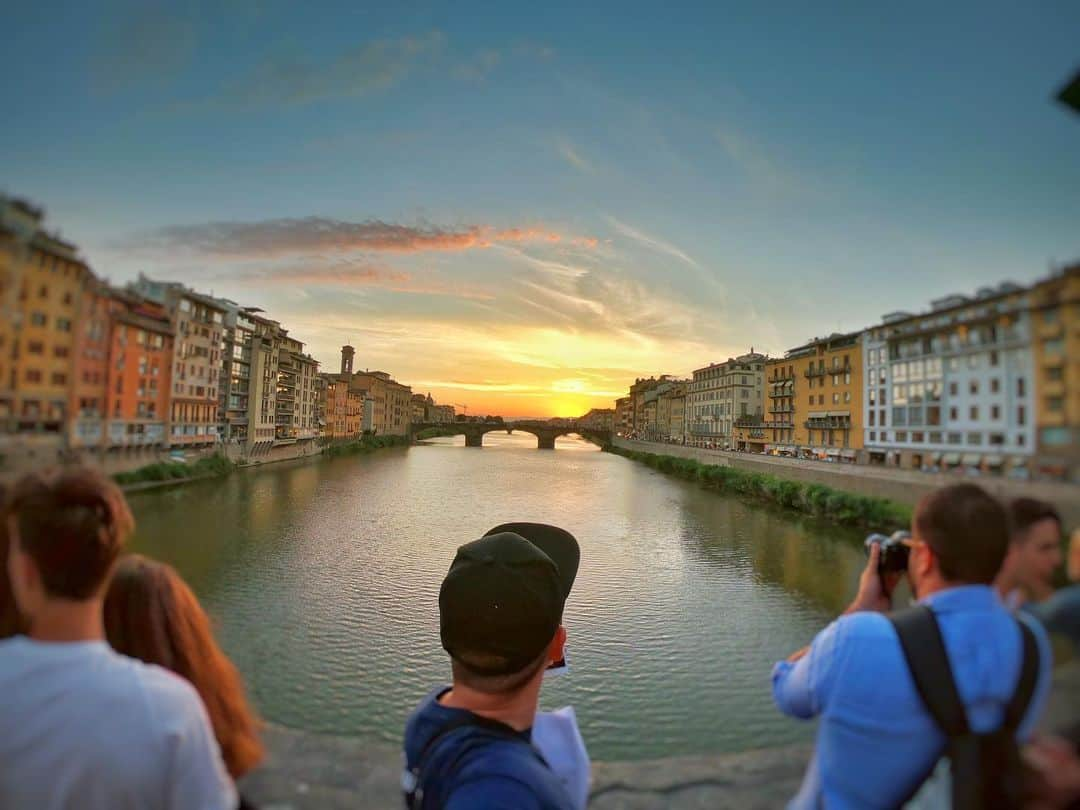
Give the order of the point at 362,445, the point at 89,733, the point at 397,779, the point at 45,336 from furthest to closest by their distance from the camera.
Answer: the point at 362,445
the point at 397,779
the point at 45,336
the point at 89,733

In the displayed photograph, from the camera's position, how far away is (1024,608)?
1.17m

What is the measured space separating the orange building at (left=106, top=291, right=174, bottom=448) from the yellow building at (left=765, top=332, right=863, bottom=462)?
2.12 metres

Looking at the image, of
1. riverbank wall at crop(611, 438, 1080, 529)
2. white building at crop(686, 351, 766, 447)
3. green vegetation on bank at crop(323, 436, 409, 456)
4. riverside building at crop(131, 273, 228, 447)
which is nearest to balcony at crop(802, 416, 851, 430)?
riverbank wall at crop(611, 438, 1080, 529)

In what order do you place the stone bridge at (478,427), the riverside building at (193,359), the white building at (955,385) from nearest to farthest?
the white building at (955,385)
the riverside building at (193,359)
the stone bridge at (478,427)

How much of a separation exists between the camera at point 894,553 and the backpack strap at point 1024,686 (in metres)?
0.28

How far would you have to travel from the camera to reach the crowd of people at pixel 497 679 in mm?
932

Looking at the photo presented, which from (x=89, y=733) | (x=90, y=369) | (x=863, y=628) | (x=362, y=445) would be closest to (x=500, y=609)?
(x=89, y=733)

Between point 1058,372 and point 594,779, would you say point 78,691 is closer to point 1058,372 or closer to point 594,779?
point 1058,372

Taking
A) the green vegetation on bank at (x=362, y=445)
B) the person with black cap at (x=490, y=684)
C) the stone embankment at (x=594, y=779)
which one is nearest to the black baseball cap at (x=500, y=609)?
the person with black cap at (x=490, y=684)

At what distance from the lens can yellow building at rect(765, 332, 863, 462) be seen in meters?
1.82

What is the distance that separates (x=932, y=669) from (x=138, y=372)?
6.61ft

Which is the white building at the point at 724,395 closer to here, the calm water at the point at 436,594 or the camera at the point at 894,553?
the calm water at the point at 436,594

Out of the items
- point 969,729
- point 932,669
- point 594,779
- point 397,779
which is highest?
point 932,669

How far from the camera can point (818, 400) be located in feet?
6.57
